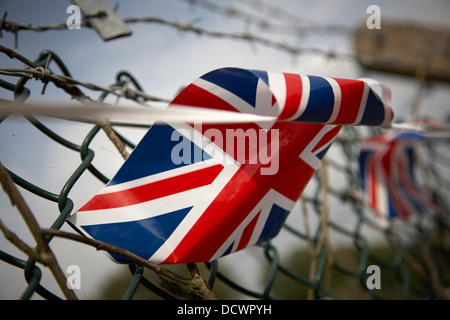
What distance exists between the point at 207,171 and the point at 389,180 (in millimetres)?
1114

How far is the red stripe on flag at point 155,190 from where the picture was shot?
44cm

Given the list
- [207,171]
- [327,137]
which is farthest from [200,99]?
[327,137]

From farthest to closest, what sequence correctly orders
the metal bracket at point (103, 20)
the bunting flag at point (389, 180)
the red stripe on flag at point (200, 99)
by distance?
the bunting flag at point (389, 180)
the metal bracket at point (103, 20)
the red stripe on flag at point (200, 99)

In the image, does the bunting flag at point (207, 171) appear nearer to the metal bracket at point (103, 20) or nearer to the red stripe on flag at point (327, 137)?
the red stripe on flag at point (327, 137)

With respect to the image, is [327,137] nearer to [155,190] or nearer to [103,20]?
[155,190]

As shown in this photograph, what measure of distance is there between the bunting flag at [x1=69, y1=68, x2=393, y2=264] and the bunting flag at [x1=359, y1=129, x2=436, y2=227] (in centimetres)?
88

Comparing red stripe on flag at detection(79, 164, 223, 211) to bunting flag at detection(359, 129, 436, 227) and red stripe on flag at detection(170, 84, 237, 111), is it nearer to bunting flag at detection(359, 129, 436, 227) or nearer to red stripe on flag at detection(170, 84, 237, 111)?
red stripe on flag at detection(170, 84, 237, 111)

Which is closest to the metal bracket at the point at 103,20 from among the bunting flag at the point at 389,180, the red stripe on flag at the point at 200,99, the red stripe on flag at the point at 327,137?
the red stripe on flag at the point at 200,99

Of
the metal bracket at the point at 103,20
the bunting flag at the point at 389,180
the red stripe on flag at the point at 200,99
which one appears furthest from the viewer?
the bunting flag at the point at 389,180

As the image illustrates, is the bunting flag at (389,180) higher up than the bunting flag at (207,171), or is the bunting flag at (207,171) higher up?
the bunting flag at (207,171)

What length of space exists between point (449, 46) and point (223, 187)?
1.47 metres

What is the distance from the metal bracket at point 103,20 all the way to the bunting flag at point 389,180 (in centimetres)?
97

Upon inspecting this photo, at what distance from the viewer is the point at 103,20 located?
63 cm

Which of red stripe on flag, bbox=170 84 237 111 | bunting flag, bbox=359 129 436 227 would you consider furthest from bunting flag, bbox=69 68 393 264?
bunting flag, bbox=359 129 436 227
